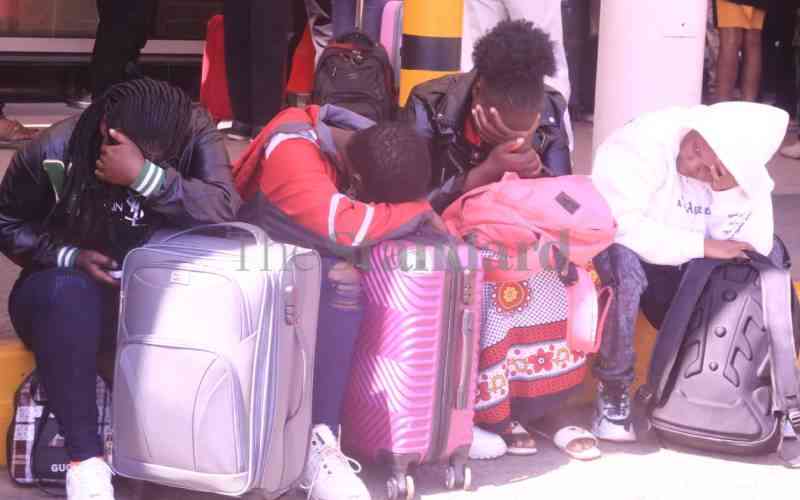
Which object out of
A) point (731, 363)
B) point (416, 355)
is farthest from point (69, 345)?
point (731, 363)

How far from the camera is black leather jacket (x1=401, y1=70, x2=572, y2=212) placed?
3.98 metres

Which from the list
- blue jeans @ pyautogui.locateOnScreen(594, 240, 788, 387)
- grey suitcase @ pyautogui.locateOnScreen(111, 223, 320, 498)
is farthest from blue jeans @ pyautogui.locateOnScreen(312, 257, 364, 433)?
blue jeans @ pyautogui.locateOnScreen(594, 240, 788, 387)

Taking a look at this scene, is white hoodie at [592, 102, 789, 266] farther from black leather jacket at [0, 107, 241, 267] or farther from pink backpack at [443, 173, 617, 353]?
black leather jacket at [0, 107, 241, 267]

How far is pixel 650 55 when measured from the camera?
494 cm

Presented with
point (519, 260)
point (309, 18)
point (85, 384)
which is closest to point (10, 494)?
point (85, 384)

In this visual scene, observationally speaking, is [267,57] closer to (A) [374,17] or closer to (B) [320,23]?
(B) [320,23]

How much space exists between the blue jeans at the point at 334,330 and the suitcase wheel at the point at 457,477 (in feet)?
1.09

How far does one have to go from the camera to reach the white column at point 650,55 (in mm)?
4910

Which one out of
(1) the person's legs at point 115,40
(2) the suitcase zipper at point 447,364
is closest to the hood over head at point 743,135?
(2) the suitcase zipper at point 447,364

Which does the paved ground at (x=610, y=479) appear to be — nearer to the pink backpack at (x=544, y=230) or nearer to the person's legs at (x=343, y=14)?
the pink backpack at (x=544, y=230)

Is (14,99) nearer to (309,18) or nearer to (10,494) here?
(309,18)

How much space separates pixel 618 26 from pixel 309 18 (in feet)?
5.90

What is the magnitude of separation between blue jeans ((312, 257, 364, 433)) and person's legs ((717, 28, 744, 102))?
16.1 feet

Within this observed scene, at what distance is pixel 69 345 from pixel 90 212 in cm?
34
